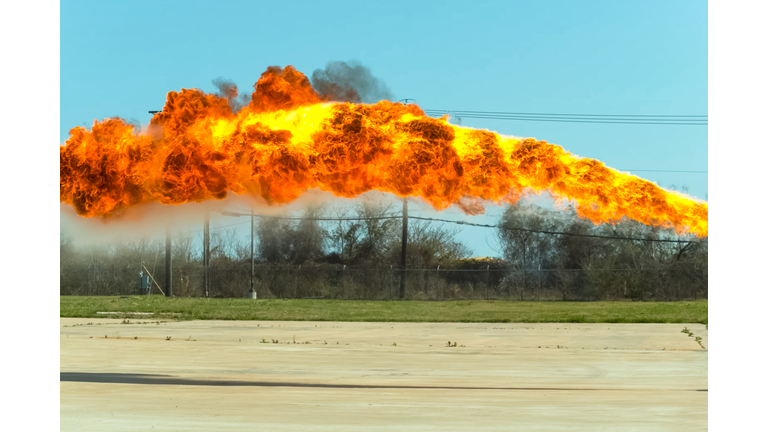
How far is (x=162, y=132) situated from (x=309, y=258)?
153 ft

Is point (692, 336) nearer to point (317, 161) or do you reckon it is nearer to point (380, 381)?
point (317, 161)

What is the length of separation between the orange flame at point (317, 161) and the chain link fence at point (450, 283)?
3149 centimetres

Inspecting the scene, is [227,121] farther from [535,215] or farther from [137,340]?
[535,215]

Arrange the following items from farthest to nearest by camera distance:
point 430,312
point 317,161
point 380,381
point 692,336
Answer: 1. point 430,312
2. point 692,336
3. point 317,161
4. point 380,381

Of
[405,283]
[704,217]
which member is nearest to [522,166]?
[704,217]

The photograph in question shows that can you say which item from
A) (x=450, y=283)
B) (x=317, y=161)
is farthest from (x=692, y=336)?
(x=450, y=283)

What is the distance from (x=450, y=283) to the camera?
51.5m

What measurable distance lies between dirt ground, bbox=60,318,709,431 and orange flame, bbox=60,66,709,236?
11.1ft

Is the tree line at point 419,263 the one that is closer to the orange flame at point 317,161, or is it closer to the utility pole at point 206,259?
the utility pole at point 206,259

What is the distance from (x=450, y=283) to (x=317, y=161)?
34792 mm

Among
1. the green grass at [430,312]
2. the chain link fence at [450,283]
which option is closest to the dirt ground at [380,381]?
the green grass at [430,312]

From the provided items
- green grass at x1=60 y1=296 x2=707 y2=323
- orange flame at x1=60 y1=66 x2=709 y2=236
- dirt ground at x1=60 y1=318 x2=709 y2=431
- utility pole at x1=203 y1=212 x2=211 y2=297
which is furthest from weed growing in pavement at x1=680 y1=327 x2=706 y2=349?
utility pole at x1=203 y1=212 x2=211 y2=297

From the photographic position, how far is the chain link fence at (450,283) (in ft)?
163

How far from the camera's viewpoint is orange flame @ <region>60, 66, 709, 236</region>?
17.2 m
